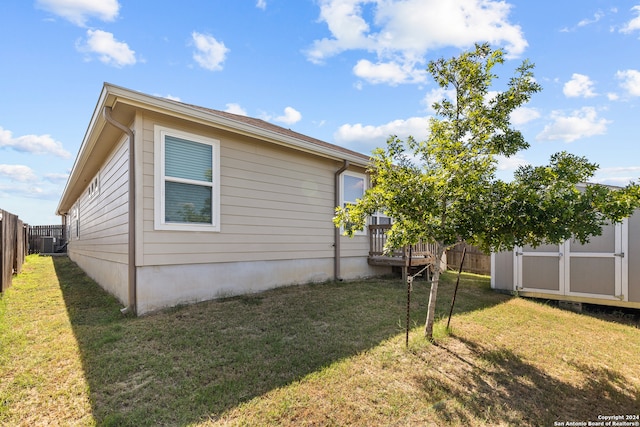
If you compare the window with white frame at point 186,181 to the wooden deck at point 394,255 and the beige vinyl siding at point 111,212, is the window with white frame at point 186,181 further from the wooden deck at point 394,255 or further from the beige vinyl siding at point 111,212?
the wooden deck at point 394,255

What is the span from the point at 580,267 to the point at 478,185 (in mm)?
4372

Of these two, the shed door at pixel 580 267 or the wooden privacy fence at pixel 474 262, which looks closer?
the shed door at pixel 580 267

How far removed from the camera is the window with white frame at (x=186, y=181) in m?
4.50

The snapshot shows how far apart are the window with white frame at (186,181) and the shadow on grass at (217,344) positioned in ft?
4.28

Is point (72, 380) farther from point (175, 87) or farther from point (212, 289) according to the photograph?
point (175, 87)

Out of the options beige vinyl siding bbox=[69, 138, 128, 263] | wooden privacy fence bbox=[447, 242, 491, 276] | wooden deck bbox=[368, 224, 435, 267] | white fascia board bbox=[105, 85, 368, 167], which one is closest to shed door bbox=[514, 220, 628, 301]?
wooden deck bbox=[368, 224, 435, 267]

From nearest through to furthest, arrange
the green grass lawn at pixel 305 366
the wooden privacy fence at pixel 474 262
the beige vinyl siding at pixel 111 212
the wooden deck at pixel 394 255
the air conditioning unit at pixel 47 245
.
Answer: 1. the green grass lawn at pixel 305 366
2. the beige vinyl siding at pixel 111 212
3. the wooden deck at pixel 394 255
4. the wooden privacy fence at pixel 474 262
5. the air conditioning unit at pixel 47 245

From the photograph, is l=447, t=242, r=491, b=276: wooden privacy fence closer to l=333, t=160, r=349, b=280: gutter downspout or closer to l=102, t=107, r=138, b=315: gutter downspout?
l=333, t=160, r=349, b=280: gutter downspout

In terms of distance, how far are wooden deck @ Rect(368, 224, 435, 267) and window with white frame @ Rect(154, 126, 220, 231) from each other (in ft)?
12.8

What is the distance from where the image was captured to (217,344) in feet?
10.9

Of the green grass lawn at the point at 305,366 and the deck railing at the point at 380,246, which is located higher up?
the deck railing at the point at 380,246

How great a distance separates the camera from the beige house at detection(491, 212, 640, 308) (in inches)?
205

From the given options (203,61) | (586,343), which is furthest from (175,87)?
(586,343)

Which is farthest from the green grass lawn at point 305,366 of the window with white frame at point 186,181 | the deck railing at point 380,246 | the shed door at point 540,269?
the deck railing at point 380,246
